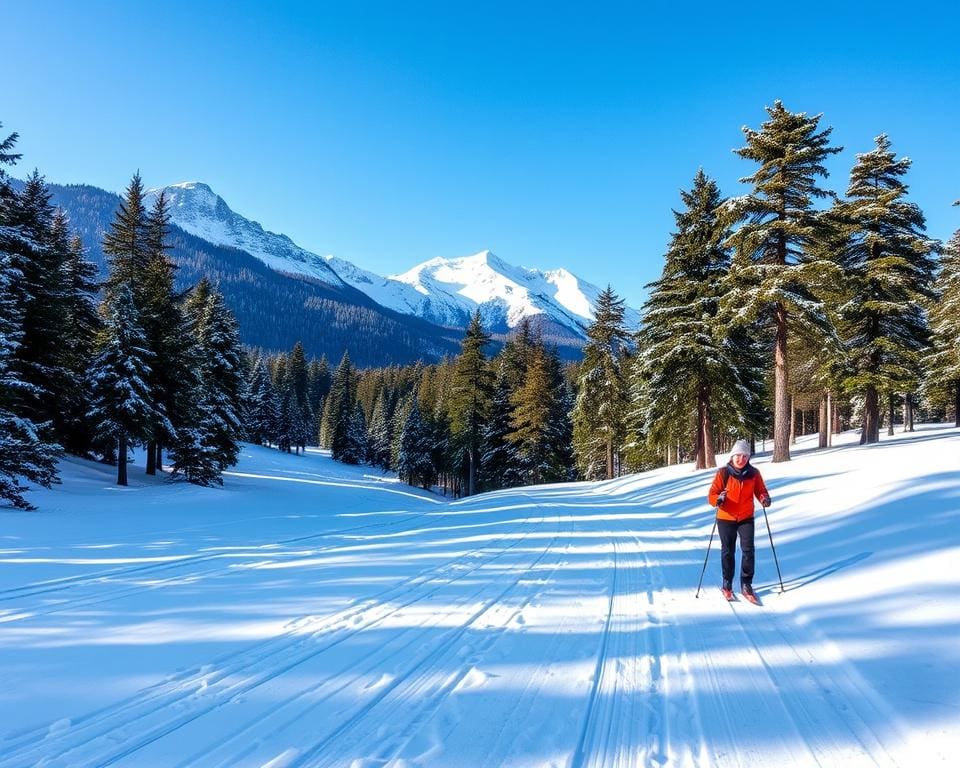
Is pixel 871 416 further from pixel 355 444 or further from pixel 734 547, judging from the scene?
pixel 355 444

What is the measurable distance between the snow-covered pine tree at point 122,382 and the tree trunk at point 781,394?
934 inches

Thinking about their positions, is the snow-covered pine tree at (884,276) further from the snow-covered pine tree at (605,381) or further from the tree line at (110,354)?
the tree line at (110,354)

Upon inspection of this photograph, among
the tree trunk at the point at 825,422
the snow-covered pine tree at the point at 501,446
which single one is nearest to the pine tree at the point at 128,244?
the snow-covered pine tree at the point at 501,446

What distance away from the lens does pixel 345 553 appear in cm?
977

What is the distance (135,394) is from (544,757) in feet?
71.6

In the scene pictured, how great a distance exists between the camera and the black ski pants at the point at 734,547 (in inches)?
268

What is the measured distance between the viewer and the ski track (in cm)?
321

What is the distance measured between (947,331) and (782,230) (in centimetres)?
1629

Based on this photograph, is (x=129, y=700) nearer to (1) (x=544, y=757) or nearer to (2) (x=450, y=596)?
(1) (x=544, y=757)

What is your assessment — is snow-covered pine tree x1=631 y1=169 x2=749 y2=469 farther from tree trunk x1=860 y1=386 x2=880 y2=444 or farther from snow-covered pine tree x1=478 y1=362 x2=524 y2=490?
snow-covered pine tree x1=478 y1=362 x2=524 y2=490

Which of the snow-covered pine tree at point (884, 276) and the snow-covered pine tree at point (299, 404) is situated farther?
the snow-covered pine tree at point (299, 404)

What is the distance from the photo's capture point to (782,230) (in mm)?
18375

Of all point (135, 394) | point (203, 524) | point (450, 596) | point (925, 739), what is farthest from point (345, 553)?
point (135, 394)

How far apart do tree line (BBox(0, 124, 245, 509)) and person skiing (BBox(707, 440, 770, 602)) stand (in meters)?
17.1
